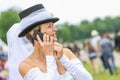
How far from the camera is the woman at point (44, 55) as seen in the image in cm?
517

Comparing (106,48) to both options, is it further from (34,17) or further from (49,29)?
(49,29)

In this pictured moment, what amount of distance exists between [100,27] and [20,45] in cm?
10913

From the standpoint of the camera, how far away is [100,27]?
377 ft

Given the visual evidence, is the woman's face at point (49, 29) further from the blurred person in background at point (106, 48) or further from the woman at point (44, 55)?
the blurred person in background at point (106, 48)

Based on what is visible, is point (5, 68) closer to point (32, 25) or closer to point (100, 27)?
point (32, 25)

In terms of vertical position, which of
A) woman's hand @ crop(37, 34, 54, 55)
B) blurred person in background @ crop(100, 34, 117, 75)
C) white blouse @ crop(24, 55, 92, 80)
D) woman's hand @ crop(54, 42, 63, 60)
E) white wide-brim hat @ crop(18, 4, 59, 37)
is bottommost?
blurred person in background @ crop(100, 34, 117, 75)

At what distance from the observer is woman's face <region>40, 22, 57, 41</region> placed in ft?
17.2

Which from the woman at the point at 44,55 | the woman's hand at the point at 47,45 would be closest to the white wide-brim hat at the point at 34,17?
the woman at the point at 44,55

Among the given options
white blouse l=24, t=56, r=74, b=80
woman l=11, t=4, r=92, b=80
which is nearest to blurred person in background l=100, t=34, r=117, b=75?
woman l=11, t=4, r=92, b=80

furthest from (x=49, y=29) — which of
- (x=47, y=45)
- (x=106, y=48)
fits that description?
(x=106, y=48)

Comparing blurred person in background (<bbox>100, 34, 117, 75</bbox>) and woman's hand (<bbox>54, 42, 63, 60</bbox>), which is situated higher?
woman's hand (<bbox>54, 42, 63, 60</bbox>)

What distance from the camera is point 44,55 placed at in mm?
5324

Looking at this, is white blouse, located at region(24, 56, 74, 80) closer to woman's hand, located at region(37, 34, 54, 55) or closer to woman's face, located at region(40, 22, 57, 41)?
woman's hand, located at region(37, 34, 54, 55)

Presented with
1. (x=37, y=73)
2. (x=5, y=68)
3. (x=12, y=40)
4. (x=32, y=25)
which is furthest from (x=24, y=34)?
(x=5, y=68)
